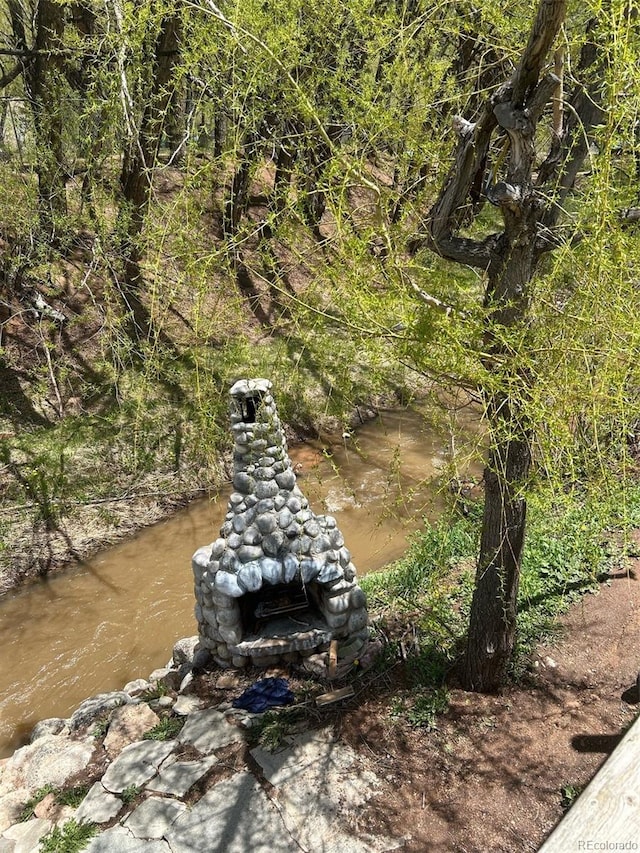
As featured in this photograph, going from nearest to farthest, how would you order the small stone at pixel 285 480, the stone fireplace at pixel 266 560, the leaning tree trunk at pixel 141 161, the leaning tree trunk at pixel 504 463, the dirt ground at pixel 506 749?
1. the leaning tree trunk at pixel 504 463
2. the dirt ground at pixel 506 749
3. the stone fireplace at pixel 266 560
4. the small stone at pixel 285 480
5. the leaning tree trunk at pixel 141 161

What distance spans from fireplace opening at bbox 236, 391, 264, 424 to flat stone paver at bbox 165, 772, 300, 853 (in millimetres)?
2261

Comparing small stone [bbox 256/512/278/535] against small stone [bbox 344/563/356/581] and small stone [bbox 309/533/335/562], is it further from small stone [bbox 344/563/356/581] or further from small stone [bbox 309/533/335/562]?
small stone [bbox 344/563/356/581]

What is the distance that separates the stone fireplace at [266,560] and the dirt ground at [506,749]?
750 mm

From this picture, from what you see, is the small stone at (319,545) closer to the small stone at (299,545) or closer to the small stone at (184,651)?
the small stone at (299,545)

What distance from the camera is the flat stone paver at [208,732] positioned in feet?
12.6

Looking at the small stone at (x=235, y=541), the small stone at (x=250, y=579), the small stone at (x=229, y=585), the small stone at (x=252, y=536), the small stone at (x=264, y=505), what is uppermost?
the small stone at (x=264, y=505)

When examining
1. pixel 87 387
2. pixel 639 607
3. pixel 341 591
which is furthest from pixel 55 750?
pixel 87 387

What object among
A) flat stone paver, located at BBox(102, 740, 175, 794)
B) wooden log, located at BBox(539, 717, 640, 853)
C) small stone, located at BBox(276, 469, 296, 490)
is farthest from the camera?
small stone, located at BBox(276, 469, 296, 490)

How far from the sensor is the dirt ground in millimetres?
3078

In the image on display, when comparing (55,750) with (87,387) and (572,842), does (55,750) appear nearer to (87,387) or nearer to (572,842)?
(572,842)

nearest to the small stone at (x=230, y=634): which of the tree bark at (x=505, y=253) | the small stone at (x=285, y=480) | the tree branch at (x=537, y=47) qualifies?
the small stone at (x=285, y=480)

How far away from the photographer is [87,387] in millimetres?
8234

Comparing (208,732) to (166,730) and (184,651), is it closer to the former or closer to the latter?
(166,730)

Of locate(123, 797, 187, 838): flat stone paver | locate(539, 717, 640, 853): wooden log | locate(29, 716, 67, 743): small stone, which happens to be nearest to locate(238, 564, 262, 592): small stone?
locate(123, 797, 187, 838): flat stone paver
